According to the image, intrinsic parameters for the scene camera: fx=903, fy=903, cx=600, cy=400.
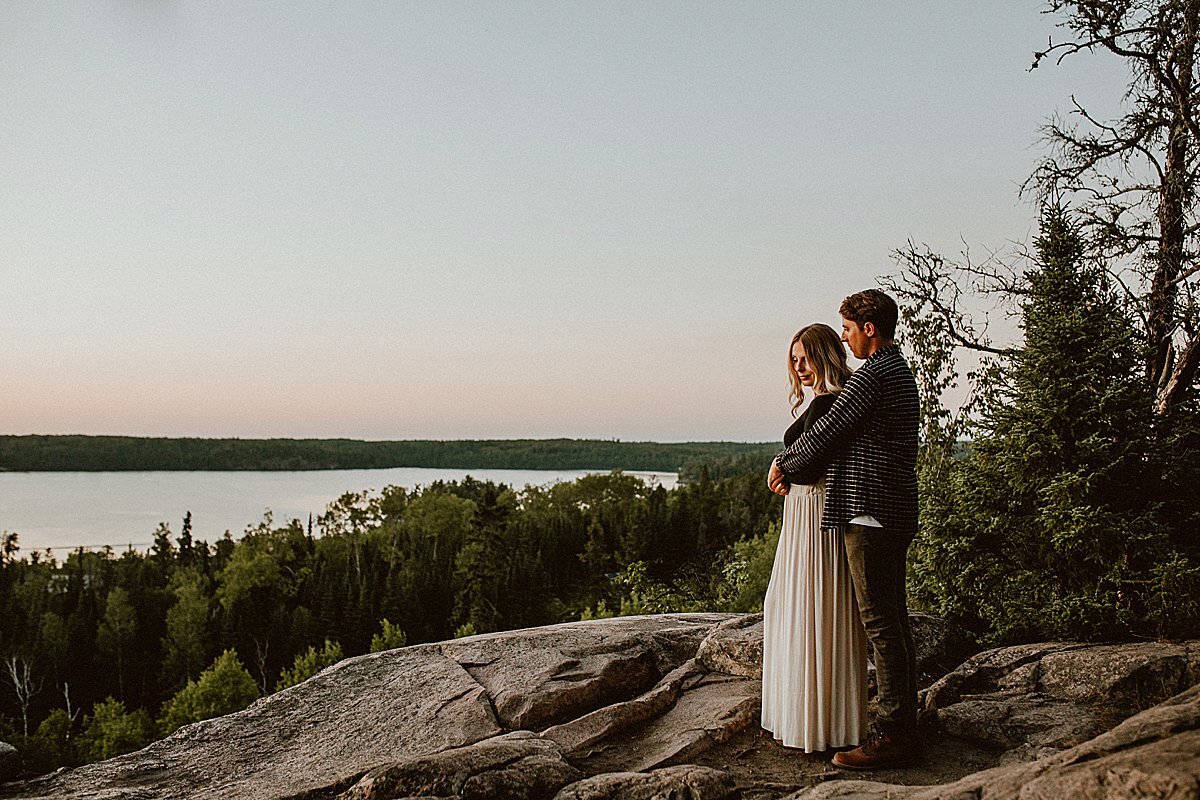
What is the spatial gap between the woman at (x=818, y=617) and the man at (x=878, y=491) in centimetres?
22

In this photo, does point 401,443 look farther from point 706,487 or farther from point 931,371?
point 931,371

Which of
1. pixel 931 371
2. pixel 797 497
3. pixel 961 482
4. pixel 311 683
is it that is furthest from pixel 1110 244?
pixel 311 683

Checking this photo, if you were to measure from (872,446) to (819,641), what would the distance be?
1.31 m

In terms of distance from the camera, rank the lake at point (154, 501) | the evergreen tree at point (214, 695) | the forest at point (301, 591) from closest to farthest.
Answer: the evergreen tree at point (214, 695) → the forest at point (301, 591) → the lake at point (154, 501)

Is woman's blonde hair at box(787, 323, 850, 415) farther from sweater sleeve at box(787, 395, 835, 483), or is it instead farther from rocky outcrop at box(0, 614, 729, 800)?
rocky outcrop at box(0, 614, 729, 800)

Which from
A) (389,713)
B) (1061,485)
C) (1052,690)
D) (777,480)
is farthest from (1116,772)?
(389,713)

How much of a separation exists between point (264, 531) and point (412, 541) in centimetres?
1194

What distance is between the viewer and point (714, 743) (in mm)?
6246

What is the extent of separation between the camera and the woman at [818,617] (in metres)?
5.75

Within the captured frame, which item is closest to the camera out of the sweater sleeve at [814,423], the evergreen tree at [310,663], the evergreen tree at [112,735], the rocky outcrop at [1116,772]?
the rocky outcrop at [1116,772]

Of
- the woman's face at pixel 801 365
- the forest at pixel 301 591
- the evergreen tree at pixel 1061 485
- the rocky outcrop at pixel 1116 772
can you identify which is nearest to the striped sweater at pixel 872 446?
the woman's face at pixel 801 365

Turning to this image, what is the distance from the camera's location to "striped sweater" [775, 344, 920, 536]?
17.8 ft

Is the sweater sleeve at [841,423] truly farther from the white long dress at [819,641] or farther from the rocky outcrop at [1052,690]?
the rocky outcrop at [1052,690]

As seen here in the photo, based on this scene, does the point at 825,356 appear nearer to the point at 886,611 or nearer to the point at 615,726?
the point at 886,611
